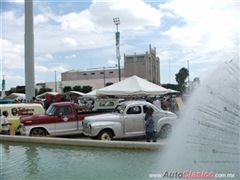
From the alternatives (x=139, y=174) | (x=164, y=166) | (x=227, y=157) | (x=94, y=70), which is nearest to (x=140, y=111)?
(x=139, y=174)

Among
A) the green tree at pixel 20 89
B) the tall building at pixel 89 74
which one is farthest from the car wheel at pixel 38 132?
the tall building at pixel 89 74

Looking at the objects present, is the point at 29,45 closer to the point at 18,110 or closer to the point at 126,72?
the point at 18,110

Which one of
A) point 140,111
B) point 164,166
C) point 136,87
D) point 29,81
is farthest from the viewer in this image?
point 29,81

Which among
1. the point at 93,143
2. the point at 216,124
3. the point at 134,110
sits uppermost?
the point at 134,110

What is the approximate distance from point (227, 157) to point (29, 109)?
16147 millimetres

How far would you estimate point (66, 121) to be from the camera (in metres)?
18.0

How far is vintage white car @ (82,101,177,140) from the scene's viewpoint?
15.3m

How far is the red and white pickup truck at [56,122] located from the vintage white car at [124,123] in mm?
1884

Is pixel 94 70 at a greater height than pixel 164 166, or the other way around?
pixel 94 70

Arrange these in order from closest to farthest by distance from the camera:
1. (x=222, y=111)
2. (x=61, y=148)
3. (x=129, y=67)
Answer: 1. (x=222, y=111)
2. (x=61, y=148)
3. (x=129, y=67)

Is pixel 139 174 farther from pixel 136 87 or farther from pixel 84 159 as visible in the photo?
pixel 136 87

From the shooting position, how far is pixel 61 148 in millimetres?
11281

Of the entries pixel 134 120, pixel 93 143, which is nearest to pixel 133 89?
pixel 134 120

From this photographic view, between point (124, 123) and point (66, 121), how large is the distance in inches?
128
